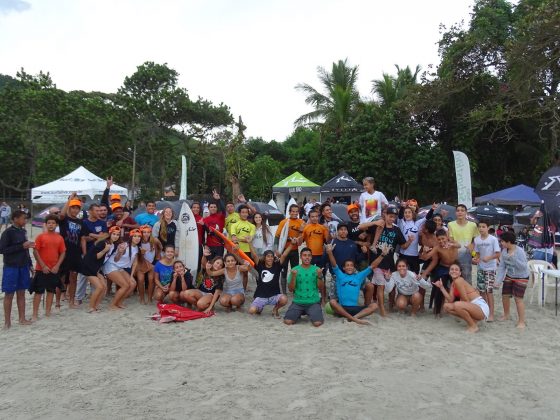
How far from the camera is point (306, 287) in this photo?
6.08 metres

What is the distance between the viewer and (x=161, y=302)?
6.68 m

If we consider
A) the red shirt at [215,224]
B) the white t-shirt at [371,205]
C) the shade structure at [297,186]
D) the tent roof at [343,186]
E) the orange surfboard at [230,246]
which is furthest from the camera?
the shade structure at [297,186]

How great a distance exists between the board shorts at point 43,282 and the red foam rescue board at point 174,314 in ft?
4.48

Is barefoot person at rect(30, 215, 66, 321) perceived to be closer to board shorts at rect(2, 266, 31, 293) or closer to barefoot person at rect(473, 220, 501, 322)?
board shorts at rect(2, 266, 31, 293)

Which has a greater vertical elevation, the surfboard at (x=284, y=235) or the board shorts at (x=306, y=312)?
the surfboard at (x=284, y=235)

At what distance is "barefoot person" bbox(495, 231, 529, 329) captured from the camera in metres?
5.93

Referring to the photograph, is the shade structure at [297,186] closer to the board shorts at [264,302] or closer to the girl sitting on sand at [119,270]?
→ the board shorts at [264,302]

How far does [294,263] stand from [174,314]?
2042mm

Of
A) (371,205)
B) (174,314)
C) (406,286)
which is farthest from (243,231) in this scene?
(406,286)

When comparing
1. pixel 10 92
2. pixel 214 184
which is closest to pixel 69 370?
pixel 10 92

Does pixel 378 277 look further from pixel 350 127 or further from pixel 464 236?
pixel 350 127

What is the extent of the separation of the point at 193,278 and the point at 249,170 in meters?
20.7

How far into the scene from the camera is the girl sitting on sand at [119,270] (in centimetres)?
658

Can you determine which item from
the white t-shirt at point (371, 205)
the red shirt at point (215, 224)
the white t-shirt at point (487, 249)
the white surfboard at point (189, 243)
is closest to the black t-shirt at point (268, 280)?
the red shirt at point (215, 224)
